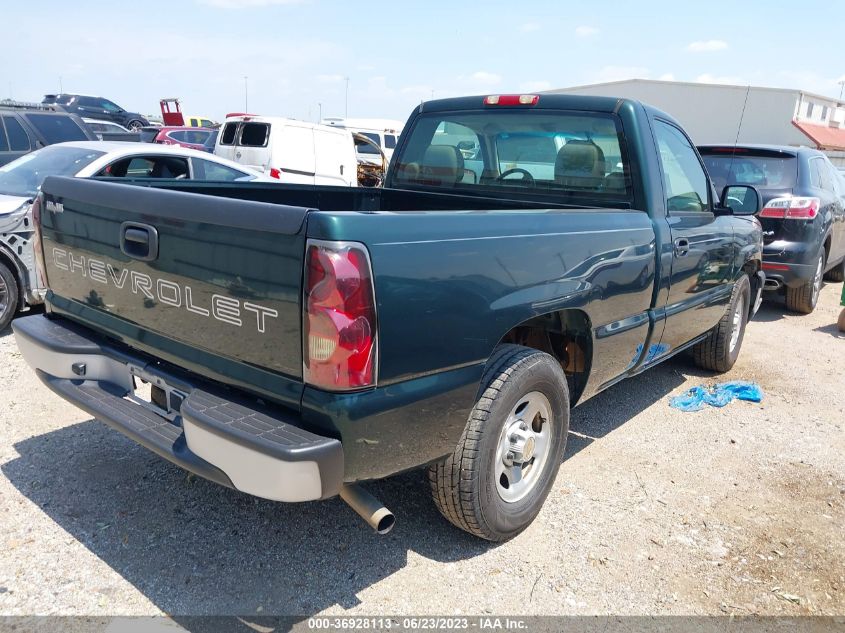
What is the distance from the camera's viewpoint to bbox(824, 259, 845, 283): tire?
10375mm

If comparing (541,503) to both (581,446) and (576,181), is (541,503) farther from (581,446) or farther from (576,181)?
(576,181)

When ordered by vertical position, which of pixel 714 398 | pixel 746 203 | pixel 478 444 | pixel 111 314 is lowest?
pixel 714 398

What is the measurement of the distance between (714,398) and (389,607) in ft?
11.1

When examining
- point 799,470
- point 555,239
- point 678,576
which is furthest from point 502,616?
point 799,470

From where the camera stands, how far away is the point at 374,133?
22.0 meters

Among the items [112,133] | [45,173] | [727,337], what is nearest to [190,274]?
[727,337]

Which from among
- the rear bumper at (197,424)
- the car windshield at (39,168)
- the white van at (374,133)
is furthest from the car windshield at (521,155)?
the white van at (374,133)

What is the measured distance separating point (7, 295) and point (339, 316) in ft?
15.6

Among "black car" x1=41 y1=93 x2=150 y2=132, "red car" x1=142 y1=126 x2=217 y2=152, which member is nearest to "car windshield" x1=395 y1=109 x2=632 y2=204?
"red car" x1=142 y1=126 x2=217 y2=152

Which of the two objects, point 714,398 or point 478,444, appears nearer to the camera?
point 478,444

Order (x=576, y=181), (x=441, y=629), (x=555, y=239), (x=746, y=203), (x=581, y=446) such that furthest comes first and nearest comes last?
(x=746, y=203), (x=581, y=446), (x=576, y=181), (x=555, y=239), (x=441, y=629)

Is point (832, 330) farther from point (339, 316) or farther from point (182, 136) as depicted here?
point (182, 136)

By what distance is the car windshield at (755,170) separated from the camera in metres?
7.23

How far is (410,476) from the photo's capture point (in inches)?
138
